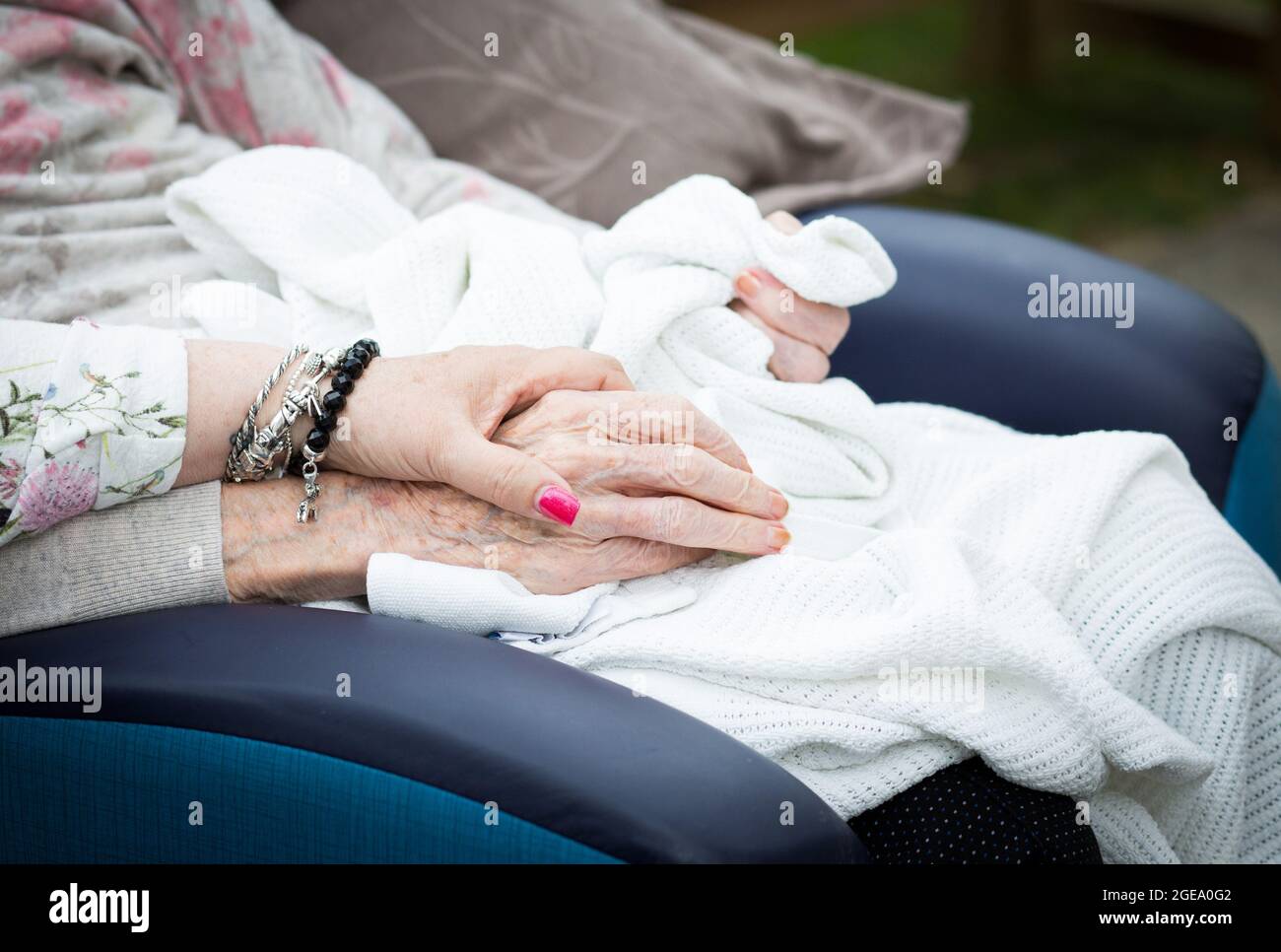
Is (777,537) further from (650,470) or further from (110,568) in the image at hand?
(110,568)

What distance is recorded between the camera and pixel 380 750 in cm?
75

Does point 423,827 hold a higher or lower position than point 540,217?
lower

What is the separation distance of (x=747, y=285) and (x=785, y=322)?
0.05 metres

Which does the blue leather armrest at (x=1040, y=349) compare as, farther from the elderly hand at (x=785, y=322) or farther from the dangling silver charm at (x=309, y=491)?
the dangling silver charm at (x=309, y=491)

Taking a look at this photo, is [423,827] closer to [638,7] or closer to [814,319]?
[814,319]

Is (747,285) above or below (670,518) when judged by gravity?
above

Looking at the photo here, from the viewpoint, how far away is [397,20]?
1403 mm

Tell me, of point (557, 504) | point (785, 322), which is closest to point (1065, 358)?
point (785, 322)

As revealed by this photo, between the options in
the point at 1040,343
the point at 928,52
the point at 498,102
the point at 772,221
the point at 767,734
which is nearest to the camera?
the point at 767,734

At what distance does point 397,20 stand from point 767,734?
974 mm

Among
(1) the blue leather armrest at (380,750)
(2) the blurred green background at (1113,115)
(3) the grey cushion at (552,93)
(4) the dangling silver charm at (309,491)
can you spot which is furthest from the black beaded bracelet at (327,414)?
(2) the blurred green background at (1113,115)

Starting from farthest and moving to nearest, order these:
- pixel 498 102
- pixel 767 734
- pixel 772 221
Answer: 1. pixel 498 102
2. pixel 772 221
3. pixel 767 734
